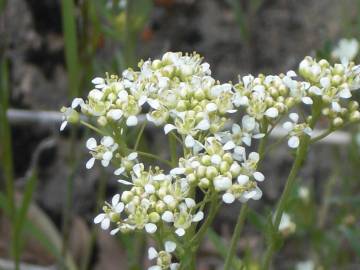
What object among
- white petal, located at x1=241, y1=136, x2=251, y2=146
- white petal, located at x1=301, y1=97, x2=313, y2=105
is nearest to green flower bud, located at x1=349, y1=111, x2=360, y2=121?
white petal, located at x1=301, y1=97, x2=313, y2=105

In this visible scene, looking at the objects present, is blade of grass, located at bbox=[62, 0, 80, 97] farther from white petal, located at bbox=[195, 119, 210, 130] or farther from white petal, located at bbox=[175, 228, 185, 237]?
white petal, located at bbox=[175, 228, 185, 237]

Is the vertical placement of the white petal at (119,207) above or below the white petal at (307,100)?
below

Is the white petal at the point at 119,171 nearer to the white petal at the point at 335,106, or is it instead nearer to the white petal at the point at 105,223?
the white petal at the point at 105,223

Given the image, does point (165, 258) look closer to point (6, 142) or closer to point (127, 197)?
point (127, 197)

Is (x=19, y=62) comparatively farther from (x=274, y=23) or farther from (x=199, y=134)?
(x=199, y=134)

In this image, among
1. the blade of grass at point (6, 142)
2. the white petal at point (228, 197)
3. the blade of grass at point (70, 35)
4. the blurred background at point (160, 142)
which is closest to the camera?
the white petal at point (228, 197)

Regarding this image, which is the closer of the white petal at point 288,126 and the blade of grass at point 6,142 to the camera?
the white petal at point 288,126

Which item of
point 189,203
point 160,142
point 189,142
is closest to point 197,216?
point 189,203

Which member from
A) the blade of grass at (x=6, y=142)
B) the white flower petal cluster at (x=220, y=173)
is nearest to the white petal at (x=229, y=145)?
the white flower petal cluster at (x=220, y=173)
